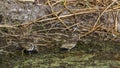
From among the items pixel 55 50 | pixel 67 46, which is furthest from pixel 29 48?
pixel 67 46

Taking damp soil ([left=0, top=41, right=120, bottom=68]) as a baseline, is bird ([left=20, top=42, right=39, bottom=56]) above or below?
above

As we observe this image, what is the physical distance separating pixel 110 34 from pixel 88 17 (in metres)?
0.33

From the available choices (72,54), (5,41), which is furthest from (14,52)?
(72,54)

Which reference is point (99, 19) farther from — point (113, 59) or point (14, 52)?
point (14, 52)

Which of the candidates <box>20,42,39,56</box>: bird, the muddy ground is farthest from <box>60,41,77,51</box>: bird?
<box>20,42,39,56</box>: bird

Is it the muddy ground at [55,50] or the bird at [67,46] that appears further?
the bird at [67,46]

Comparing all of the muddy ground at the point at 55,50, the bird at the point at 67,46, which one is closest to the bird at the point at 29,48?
the muddy ground at the point at 55,50

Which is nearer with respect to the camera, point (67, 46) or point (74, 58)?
point (74, 58)

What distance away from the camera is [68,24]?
4.35 meters

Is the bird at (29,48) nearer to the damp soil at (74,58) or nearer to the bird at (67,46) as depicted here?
the damp soil at (74,58)

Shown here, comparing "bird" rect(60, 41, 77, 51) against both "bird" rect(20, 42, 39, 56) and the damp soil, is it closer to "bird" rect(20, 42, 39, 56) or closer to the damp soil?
the damp soil

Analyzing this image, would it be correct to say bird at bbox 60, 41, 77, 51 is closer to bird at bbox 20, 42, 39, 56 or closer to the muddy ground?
the muddy ground

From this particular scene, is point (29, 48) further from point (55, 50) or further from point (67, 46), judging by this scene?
point (67, 46)

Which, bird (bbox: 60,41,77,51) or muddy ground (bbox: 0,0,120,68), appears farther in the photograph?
bird (bbox: 60,41,77,51)
